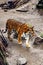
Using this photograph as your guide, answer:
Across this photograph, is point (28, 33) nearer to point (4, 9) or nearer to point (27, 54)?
point (27, 54)

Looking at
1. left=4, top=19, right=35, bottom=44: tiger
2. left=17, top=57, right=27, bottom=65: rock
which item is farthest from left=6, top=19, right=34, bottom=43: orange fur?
left=17, top=57, right=27, bottom=65: rock

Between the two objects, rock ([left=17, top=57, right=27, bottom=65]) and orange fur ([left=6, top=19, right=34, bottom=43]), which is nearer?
rock ([left=17, top=57, right=27, bottom=65])

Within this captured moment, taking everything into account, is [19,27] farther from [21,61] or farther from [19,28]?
[21,61]

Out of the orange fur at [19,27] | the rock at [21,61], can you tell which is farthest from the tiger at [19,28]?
the rock at [21,61]

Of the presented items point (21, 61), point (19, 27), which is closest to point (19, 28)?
point (19, 27)

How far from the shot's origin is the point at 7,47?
397 inches

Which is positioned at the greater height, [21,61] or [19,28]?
[19,28]

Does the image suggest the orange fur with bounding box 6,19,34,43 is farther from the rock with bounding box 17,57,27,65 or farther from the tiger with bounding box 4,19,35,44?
the rock with bounding box 17,57,27,65

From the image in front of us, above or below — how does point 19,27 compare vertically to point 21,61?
above

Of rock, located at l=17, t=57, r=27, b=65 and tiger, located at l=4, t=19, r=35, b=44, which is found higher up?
tiger, located at l=4, t=19, r=35, b=44

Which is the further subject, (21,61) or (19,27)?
(19,27)

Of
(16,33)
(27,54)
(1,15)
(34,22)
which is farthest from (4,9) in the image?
(27,54)

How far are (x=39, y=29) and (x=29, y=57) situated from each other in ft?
9.57

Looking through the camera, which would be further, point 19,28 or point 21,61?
point 19,28
